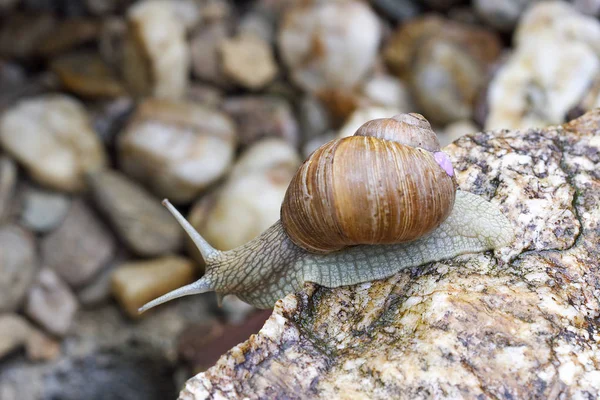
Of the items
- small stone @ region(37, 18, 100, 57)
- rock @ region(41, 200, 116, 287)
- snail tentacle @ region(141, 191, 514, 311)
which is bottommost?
rock @ region(41, 200, 116, 287)

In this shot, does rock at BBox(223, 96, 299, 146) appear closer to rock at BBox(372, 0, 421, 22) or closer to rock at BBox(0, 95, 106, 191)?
rock at BBox(0, 95, 106, 191)

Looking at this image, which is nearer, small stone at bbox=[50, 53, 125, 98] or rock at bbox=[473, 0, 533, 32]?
small stone at bbox=[50, 53, 125, 98]

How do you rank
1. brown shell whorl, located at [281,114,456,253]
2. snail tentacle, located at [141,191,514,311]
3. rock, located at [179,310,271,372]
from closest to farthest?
brown shell whorl, located at [281,114,456,253], snail tentacle, located at [141,191,514,311], rock, located at [179,310,271,372]

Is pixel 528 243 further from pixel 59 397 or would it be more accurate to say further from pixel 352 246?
pixel 59 397

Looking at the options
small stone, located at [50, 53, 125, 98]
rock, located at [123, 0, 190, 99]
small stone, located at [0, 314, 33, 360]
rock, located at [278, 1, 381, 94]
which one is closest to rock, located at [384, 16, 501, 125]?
rock, located at [278, 1, 381, 94]

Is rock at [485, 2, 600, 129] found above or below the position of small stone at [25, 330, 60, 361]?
above

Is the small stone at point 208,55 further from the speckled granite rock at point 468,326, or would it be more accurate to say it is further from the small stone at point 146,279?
the speckled granite rock at point 468,326
